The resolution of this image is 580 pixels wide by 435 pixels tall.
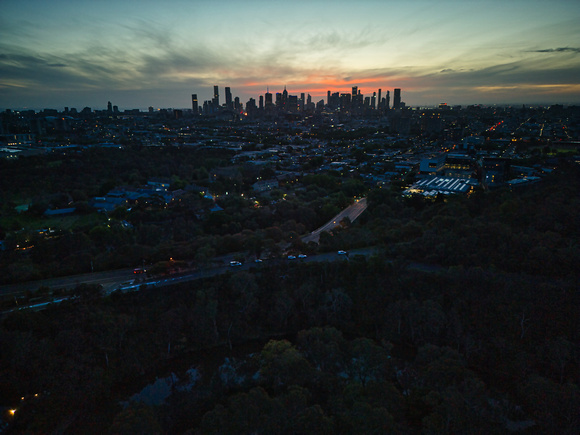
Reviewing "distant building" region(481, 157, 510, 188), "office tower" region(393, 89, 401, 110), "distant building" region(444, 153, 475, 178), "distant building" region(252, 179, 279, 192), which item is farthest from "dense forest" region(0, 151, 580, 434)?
"office tower" region(393, 89, 401, 110)

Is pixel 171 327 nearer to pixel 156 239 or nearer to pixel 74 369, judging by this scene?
pixel 74 369

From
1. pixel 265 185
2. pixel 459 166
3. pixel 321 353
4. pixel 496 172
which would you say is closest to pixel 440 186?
pixel 496 172

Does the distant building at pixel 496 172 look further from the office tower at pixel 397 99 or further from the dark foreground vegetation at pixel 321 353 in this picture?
the office tower at pixel 397 99

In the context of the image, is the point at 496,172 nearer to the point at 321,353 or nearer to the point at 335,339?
the point at 335,339

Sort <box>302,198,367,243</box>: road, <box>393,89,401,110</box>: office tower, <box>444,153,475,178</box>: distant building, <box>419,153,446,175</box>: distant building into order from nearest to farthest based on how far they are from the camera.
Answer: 1. <box>302,198,367,243</box>: road
2. <box>444,153,475,178</box>: distant building
3. <box>419,153,446,175</box>: distant building
4. <box>393,89,401,110</box>: office tower

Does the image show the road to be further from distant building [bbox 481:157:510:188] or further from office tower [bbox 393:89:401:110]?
office tower [bbox 393:89:401:110]
